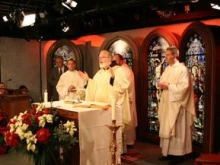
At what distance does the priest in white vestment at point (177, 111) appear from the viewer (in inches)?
164

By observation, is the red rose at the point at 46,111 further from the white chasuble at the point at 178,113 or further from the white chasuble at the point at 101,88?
the white chasuble at the point at 178,113

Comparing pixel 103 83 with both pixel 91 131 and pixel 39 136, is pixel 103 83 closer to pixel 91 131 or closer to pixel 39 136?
pixel 91 131

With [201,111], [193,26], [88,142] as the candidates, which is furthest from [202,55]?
[88,142]

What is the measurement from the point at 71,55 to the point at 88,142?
450 centimetres

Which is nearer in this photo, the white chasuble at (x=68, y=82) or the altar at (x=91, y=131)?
the altar at (x=91, y=131)

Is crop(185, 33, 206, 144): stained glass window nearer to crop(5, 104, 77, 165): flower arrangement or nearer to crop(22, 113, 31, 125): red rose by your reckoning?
crop(5, 104, 77, 165): flower arrangement

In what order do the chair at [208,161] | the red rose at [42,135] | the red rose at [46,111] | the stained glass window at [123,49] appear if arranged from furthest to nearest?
the stained glass window at [123,49], the red rose at [46,111], the red rose at [42,135], the chair at [208,161]

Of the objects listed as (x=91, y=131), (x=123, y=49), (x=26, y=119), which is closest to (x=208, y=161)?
(x=91, y=131)

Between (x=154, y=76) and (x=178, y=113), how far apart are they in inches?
67.4

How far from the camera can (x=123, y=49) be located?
6336 millimetres

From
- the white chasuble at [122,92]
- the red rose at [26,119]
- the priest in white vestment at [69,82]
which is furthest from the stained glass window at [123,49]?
the red rose at [26,119]

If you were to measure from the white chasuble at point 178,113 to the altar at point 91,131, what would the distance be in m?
1.14

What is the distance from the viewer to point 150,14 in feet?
18.9

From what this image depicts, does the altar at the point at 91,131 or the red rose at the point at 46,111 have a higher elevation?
the red rose at the point at 46,111
